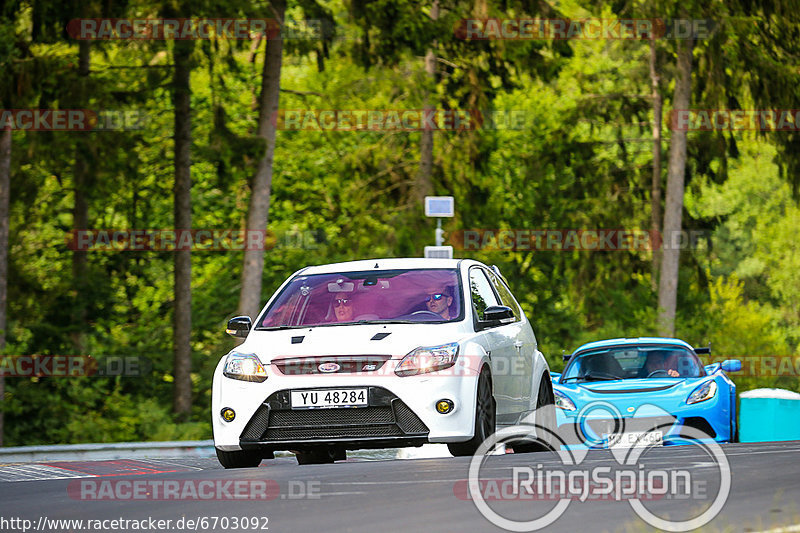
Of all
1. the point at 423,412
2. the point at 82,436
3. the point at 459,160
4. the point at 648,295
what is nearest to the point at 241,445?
the point at 423,412

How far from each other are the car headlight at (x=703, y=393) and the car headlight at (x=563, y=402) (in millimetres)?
1245

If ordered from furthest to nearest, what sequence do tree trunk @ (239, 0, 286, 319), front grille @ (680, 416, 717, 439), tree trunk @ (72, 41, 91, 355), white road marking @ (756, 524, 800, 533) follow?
1. tree trunk @ (239, 0, 286, 319)
2. tree trunk @ (72, 41, 91, 355)
3. front grille @ (680, 416, 717, 439)
4. white road marking @ (756, 524, 800, 533)

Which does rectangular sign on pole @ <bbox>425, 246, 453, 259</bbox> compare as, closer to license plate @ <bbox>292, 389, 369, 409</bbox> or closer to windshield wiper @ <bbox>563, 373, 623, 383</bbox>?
windshield wiper @ <bbox>563, 373, 623, 383</bbox>

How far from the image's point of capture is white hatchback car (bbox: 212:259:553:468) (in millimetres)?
10695

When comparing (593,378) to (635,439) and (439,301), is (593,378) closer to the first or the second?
(635,439)

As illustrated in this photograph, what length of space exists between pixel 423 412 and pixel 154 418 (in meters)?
18.7

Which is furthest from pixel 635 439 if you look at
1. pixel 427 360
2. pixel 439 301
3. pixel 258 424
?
Result: pixel 258 424

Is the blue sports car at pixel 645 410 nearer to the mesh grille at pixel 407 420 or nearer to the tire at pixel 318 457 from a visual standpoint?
the tire at pixel 318 457

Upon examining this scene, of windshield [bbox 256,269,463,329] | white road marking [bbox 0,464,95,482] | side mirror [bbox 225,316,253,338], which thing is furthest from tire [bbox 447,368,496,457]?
white road marking [bbox 0,464,95,482]

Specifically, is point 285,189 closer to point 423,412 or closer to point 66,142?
point 66,142

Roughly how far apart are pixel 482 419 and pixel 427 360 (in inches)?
30.5

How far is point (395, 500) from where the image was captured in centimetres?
826

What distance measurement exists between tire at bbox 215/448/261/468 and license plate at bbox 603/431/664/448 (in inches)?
187

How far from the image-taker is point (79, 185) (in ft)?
104
